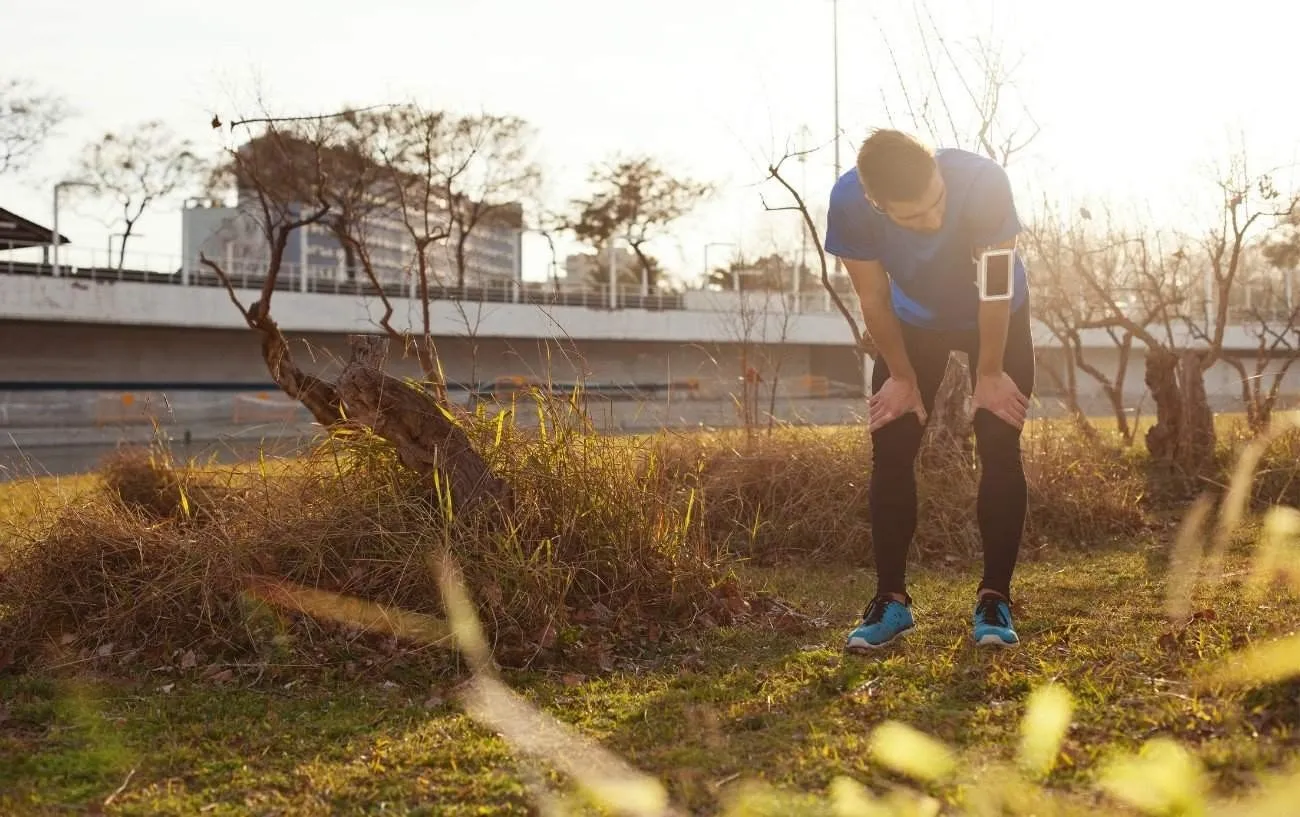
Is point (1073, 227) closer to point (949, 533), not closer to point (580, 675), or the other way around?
point (949, 533)

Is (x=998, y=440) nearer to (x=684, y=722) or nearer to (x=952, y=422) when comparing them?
(x=684, y=722)

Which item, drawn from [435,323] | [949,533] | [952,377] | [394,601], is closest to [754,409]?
[952,377]

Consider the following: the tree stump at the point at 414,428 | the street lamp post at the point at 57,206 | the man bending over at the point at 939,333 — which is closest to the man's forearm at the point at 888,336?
the man bending over at the point at 939,333

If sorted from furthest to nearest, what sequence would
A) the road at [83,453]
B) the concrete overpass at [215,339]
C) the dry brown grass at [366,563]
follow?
the concrete overpass at [215,339], the road at [83,453], the dry brown grass at [366,563]

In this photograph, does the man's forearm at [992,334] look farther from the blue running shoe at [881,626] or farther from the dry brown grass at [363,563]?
the dry brown grass at [363,563]

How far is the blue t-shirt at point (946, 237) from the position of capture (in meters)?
3.64

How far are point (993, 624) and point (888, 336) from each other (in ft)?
3.25

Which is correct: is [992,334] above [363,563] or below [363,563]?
above

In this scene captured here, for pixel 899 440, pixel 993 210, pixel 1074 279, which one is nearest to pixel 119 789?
pixel 899 440

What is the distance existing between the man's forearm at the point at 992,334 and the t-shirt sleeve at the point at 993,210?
20 cm

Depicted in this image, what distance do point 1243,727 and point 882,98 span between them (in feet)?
24.6

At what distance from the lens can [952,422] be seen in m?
7.27

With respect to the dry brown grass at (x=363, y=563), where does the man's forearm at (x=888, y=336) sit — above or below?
above

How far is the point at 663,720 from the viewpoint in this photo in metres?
3.11
